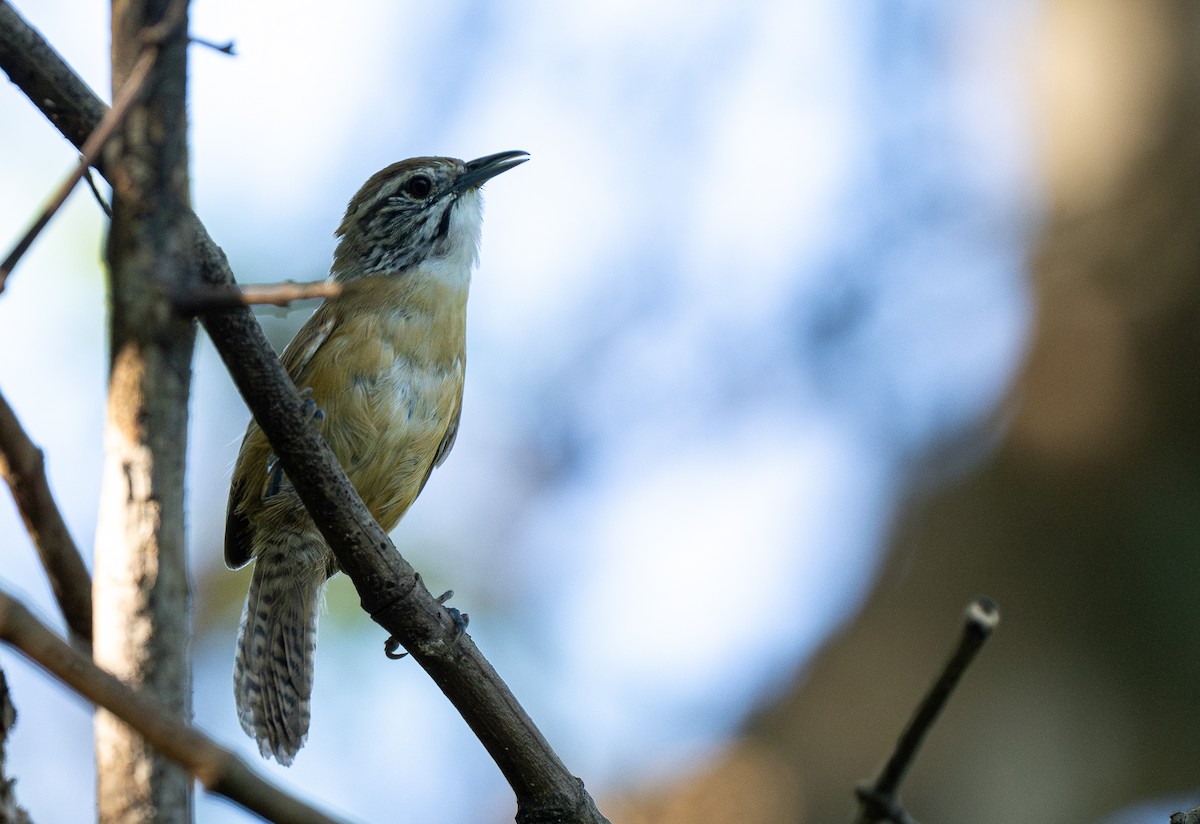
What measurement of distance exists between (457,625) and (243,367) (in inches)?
52.7

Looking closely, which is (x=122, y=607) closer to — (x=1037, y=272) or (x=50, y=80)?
(x=50, y=80)

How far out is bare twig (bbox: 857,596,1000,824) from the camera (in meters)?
2.28

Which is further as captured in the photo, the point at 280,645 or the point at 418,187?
the point at 418,187

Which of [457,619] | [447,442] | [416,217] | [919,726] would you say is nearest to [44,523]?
[919,726]

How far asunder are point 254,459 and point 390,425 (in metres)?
0.67

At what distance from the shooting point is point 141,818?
1.62 metres

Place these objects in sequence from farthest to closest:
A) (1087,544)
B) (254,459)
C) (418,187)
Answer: (1087,544), (418,187), (254,459)

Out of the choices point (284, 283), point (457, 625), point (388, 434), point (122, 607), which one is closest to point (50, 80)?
point (284, 283)

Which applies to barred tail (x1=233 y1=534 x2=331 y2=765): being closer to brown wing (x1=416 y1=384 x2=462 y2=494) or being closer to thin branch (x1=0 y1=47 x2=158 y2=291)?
brown wing (x1=416 y1=384 x2=462 y2=494)

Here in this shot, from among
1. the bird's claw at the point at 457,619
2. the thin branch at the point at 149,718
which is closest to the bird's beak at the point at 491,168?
the bird's claw at the point at 457,619

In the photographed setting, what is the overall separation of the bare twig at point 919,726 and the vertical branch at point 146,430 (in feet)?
4.38

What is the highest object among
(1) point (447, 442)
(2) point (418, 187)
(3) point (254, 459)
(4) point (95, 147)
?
(4) point (95, 147)

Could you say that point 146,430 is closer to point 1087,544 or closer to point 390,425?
point 390,425

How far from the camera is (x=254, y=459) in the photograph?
562 centimetres
